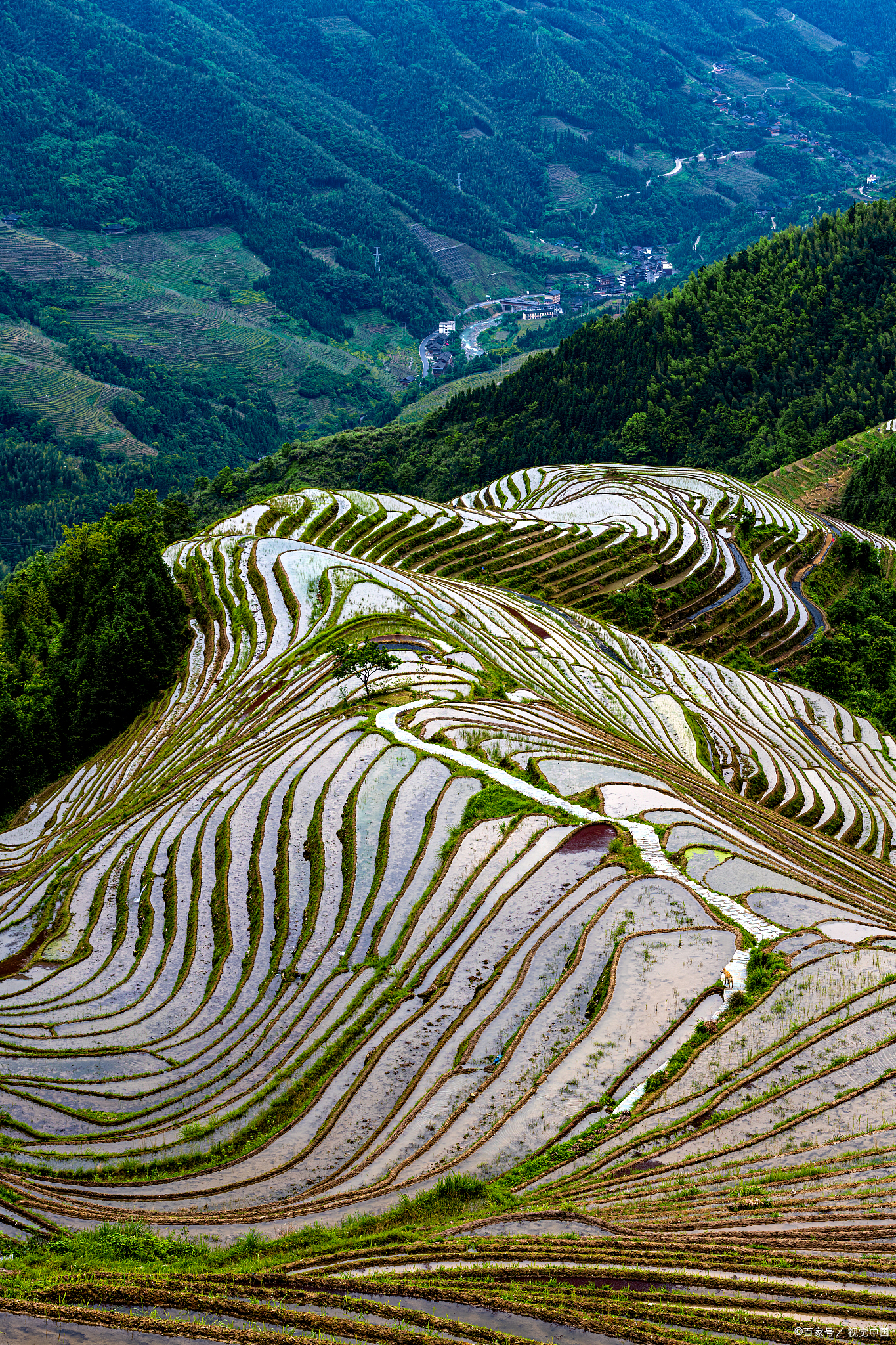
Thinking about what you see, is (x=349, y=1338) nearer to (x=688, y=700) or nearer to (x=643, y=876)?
(x=643, y=876)

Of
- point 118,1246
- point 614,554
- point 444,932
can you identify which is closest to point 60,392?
point 614,554

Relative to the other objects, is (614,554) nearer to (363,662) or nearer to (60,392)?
(363,662)

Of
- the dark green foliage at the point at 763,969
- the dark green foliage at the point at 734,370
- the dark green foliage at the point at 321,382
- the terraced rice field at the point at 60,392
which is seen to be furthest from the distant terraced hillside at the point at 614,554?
the dark green foliage at the point at 321,382

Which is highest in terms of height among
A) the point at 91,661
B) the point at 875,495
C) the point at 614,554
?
the point at 875,495

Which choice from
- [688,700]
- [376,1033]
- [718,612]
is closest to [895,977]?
[376,1033]

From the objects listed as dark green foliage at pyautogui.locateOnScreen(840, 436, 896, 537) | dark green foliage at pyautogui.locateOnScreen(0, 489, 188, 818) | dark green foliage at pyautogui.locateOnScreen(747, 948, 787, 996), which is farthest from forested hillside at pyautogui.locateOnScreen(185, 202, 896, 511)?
dark green foliage at pyautogui.locateOnScreen(747, 948, 787, 996)
